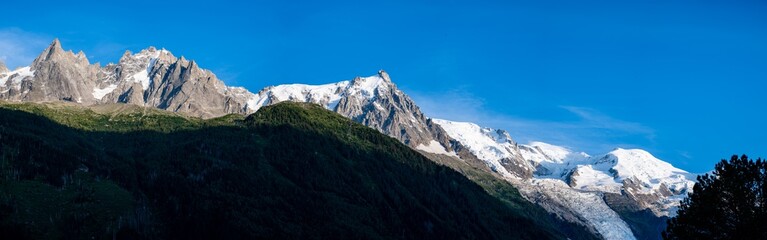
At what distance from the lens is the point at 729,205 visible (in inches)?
2817

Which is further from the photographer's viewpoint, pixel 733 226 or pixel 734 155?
pixel 734 155

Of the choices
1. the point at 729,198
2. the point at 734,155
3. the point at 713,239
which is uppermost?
the point at 734,155

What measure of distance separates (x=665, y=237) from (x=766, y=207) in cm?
1205

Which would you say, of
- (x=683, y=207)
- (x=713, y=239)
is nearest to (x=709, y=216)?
(x=713, y=239)

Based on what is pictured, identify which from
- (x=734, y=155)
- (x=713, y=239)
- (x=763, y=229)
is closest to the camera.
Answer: (x=763, y=229)

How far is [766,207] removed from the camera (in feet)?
225

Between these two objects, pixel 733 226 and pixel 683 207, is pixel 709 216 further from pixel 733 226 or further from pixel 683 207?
pixel 683 207

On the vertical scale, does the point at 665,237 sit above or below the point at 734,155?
below

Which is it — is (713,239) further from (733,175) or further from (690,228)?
(733,175)

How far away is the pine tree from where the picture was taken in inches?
2736

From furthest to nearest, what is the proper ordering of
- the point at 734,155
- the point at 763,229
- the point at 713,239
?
the point at 734,155 → the point at 713,239 → the point at 763,229

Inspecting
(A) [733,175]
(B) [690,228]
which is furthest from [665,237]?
(A) [733,175]

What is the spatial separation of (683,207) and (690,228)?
5.93 m

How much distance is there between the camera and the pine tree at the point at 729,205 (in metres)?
69.5
